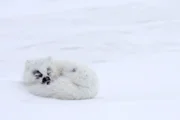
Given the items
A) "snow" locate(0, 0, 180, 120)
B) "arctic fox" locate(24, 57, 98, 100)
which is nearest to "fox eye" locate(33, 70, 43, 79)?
"arctic fox" locate(24, 57, 98, 100)

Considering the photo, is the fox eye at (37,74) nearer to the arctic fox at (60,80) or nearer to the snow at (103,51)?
the arctic fox at (60,80)

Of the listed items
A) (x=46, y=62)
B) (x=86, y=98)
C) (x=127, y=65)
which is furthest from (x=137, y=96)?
(x=127, y=65)

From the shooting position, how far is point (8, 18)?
32.2ft

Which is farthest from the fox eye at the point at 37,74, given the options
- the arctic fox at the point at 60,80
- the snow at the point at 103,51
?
the snow at the point at 103,51

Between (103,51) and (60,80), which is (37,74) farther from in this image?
(103,51)

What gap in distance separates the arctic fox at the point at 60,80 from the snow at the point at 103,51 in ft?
0.32

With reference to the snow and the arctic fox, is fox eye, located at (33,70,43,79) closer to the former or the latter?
the arctic fox

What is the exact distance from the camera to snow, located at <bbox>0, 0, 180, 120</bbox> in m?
3.88

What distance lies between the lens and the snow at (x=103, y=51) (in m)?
3.88

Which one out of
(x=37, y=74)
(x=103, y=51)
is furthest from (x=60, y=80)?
(x=103, y=51)

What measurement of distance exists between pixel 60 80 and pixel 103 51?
141 inches

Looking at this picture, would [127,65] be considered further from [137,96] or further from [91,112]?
[91,112]

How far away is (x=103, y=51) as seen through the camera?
7812mm

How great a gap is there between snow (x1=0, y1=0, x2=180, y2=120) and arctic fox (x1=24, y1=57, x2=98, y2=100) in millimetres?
97
